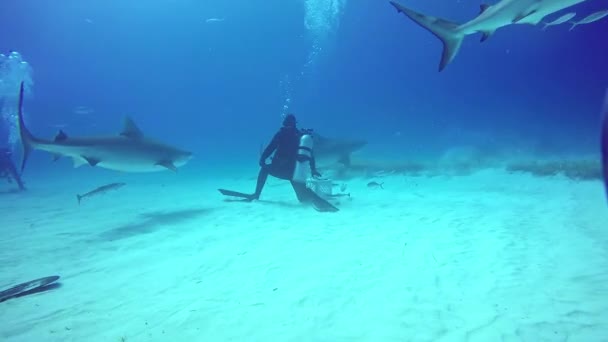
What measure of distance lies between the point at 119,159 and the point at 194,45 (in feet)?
420

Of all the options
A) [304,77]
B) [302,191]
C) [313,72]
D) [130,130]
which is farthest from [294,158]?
[304,77]

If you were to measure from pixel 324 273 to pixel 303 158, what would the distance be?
4733mm

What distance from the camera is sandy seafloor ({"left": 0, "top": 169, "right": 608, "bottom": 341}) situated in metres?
3.16

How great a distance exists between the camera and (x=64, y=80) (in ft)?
496

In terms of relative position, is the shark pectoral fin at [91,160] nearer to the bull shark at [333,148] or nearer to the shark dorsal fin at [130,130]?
the shark dorsal fin at [130,130]

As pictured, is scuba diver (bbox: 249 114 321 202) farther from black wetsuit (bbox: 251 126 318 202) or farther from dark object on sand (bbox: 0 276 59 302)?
dark object on sand (bbox: 0 276 59 302)

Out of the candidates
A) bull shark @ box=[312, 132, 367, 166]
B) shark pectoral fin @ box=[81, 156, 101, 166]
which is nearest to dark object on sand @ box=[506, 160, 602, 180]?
bull shark @ box=[312, 132, 367, 166]

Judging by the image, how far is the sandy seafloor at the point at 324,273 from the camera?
316 cm

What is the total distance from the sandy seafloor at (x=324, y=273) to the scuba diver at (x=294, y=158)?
54 cm

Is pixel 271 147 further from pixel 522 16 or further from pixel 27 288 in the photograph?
pixel 522 16

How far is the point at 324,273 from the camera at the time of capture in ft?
14.8

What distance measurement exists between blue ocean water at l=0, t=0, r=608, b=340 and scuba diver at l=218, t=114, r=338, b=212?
11.9ft

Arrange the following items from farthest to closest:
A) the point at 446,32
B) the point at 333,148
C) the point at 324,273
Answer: the point at 333,148
the point at 324,273
the point at 446,32

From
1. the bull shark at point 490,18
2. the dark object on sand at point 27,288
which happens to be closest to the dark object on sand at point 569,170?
the bull shark at point 490,18
